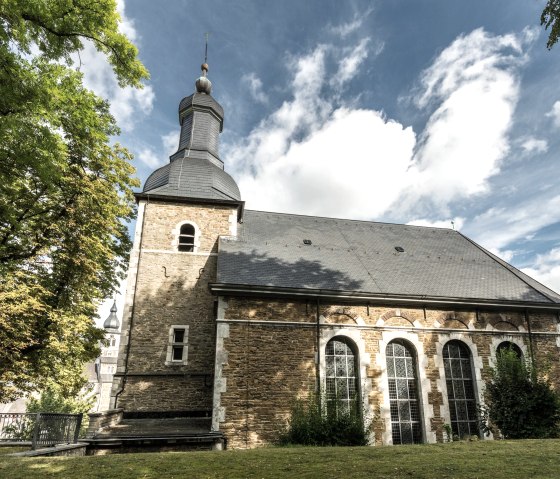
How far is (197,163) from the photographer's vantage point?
1619 centimetres

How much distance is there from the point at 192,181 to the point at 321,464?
39.7 feet

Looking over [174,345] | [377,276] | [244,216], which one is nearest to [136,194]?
[244,216]

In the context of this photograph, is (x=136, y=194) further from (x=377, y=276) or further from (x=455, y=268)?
(x=455, y=268)

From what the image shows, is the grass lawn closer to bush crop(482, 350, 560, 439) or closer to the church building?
bush crop(482, 350, 560, 439)

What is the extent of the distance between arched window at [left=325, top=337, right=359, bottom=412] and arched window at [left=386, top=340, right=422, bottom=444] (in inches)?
47.4

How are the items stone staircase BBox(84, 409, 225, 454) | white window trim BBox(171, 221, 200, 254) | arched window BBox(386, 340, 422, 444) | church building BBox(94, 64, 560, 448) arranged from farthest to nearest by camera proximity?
white window trim BBox(171, 221, 200, 254) < arched window BBox(386, 340, 422, 444) < church building BBox(94, 64, 560, 448) < stone staircase BBox(84, 409, 225, 454)

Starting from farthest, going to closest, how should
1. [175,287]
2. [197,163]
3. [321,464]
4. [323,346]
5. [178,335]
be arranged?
1. [197,163]
2. [175,287]
3. [178,335]
4. [323,346]
5. [321,464]

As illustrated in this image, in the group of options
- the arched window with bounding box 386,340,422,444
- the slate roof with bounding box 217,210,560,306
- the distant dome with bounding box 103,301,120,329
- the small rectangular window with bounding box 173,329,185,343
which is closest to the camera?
the arched window with bounding box 386,340,422,444

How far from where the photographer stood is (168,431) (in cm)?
982

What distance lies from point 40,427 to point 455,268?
555 inches

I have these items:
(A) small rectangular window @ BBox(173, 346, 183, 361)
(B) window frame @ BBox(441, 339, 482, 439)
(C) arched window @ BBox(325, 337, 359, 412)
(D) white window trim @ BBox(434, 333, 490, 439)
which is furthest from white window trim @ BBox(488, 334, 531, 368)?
(A) small rectangular window @ BBox(173, 346, 183, 361)

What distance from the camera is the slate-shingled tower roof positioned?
598 inches

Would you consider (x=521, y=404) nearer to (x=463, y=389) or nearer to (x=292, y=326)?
(x=463, y=389)

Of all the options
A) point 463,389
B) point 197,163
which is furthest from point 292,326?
point 197,163
